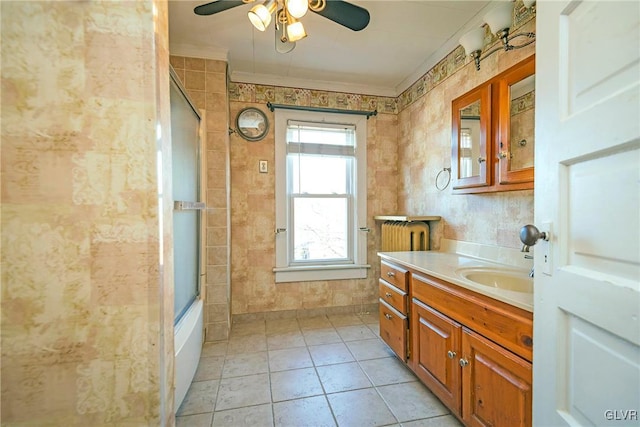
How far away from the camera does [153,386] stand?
68cm

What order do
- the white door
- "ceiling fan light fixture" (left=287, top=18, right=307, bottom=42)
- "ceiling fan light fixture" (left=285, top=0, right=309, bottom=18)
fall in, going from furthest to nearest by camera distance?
"ceiling fan light fixture" (left=287, top=18, right=307, bottom=42) < "ceiling fan light fixture" (left=285, top=0, right=309, bottom=18) < the white door

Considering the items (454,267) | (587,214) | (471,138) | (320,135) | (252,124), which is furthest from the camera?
(320,135)

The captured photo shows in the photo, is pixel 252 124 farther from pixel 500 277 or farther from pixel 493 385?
pixel 493 385

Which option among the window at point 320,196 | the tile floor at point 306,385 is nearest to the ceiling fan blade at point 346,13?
the window at point 320,196

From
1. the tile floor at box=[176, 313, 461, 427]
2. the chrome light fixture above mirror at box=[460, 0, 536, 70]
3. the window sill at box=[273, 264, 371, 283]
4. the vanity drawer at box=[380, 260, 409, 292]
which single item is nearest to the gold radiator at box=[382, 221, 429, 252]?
the vanity drawer at box=[380, 260, 409, 292]

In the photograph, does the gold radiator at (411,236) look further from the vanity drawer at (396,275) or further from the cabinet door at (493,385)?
the cabinet door at (493,385)

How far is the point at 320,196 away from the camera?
2926 mm

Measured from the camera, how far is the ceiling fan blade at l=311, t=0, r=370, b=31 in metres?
1.33

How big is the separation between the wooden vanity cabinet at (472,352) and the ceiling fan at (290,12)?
151 centimetres

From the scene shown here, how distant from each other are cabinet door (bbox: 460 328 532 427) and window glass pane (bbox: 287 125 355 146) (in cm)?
219

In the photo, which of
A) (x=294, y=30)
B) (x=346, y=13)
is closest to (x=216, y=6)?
(x=294, y=30)

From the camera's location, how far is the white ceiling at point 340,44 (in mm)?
1838

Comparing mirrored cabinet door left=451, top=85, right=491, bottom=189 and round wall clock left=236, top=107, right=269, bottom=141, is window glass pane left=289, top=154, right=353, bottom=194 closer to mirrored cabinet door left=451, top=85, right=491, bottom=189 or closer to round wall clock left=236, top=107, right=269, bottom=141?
round wall clock left=236, top=107, right=269, bottom=141

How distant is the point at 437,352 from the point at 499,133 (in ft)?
4.30
